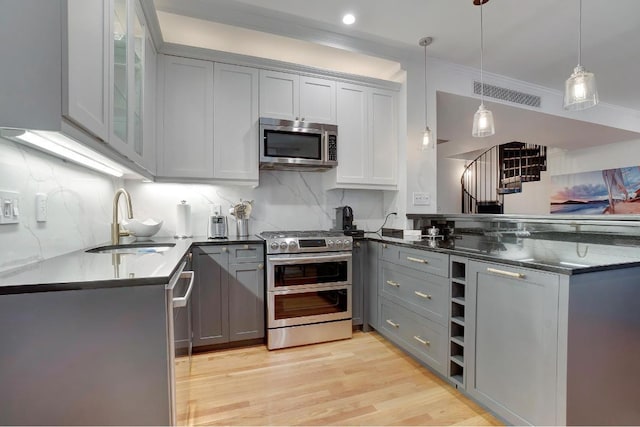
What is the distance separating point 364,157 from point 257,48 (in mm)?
1474

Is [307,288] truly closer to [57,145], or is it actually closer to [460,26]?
[57,145]

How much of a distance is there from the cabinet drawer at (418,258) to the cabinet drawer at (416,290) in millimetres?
39

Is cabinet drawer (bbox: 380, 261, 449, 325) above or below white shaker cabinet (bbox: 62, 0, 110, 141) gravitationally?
below

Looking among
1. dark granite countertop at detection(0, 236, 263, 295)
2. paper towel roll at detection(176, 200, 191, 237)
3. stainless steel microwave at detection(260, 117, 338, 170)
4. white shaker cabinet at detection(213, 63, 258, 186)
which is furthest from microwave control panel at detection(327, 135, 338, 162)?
dark granite countertop at detection(0, 236, 263, 295)

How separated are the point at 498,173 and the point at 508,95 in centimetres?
488

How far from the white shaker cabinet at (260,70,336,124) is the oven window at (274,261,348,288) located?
1.37 metres

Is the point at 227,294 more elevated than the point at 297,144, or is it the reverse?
the point at 297,144

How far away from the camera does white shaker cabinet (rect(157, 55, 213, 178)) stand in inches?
95.3

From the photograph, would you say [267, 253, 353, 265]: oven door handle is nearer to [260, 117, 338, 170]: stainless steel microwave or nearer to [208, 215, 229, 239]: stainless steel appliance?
[208, 215, 229, 239]: stainless steel appliance

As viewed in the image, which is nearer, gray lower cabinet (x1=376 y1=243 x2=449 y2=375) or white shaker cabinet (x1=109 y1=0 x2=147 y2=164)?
white shaker cabinet (x1=109 y1=0 x2=147 y2=164)

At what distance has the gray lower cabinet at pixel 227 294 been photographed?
2.34 m

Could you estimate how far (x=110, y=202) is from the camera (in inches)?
88.3

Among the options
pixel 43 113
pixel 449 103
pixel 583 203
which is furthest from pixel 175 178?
pixel 583 203

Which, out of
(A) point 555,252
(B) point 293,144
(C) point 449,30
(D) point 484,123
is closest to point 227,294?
(B) point 293,144
